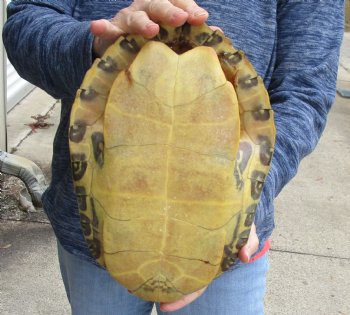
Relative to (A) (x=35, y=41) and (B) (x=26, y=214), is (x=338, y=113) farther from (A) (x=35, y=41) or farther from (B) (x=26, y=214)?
(A) (x=35, y=41)

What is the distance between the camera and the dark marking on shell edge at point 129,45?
0.90 m

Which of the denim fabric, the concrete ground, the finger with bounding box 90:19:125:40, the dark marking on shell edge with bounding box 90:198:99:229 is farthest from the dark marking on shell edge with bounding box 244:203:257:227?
the concrete ground

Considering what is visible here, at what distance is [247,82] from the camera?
2.99 ft

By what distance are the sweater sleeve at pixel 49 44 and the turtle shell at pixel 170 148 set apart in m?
0.13

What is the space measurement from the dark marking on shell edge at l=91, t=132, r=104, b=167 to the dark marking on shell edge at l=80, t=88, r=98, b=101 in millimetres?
58

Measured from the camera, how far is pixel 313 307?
2641mm

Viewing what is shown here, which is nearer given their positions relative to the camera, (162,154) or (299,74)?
(162,154)

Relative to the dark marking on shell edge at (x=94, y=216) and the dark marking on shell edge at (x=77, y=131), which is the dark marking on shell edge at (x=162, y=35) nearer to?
the dark marking on shell edge at (x=77, y=131)

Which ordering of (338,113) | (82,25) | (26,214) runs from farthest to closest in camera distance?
(338,113) < (26,214) < (82,25)

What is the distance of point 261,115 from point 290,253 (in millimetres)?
2187

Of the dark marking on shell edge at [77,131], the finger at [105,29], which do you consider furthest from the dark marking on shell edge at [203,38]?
the dark marking on shell edge at [77,131]

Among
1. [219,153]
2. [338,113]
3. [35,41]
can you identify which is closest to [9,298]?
[35,41]

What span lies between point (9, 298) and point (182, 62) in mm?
1919

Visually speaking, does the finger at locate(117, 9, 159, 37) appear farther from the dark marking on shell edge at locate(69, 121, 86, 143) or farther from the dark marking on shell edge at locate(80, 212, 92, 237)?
the dark marking on shell edge at locate(80, 212, 92, 237)
